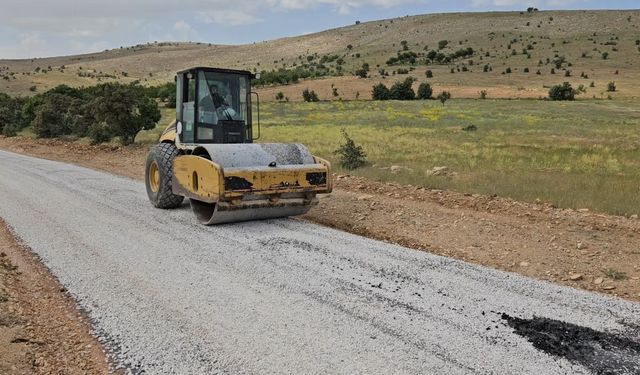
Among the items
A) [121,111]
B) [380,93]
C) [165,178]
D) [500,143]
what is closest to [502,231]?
[165,178]

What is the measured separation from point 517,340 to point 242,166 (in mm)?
5593

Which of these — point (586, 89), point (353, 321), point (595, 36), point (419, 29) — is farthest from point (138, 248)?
point (419, 29)

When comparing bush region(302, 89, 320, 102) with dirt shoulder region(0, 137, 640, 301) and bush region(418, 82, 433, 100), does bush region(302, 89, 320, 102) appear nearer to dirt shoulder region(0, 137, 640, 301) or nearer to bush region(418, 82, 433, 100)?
bush region(418, 82, 433, 100)

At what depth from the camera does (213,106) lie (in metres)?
11.1

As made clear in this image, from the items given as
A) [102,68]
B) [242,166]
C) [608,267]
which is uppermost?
[102,68]

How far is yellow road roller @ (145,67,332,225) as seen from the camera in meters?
9.32

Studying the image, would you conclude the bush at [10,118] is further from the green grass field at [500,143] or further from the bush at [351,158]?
the bush at [351,158]

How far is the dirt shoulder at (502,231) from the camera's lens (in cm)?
777

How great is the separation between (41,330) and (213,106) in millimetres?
6347

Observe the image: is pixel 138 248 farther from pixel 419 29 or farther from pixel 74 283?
pixel 419 29

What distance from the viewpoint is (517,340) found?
5.15 meters

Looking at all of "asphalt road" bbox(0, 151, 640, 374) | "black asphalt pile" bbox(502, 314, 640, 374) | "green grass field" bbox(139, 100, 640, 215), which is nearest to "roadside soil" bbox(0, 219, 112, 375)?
"asphalt road" bbox(0, 151, 640, 374)

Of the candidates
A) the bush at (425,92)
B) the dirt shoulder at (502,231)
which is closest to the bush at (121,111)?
the dirt shoulder at (502,231)

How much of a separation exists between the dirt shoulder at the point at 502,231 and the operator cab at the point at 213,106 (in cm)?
229
